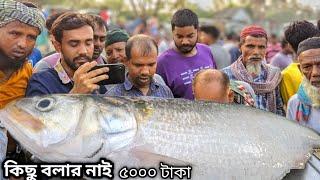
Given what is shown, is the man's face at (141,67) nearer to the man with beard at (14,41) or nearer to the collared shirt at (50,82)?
the collared shirt at (50,82)

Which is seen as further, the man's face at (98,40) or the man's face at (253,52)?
the man's face at (253,52)

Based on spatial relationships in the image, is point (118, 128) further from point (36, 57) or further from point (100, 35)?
point (36, 57)

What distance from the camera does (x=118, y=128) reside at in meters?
2.74

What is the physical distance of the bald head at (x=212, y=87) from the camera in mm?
3514

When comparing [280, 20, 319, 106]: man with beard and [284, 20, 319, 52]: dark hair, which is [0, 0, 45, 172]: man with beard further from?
[284, 20, 319, 52]: dark hair

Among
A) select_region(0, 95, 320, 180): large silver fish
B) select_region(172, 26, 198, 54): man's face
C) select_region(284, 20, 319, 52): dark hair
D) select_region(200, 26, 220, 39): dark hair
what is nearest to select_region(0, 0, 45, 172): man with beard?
select_region(0, 95, 320, 180): large silver fish

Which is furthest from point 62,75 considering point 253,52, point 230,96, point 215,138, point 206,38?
point 206,38

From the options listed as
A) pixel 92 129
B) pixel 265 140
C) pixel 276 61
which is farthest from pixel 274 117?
pixel 276 61

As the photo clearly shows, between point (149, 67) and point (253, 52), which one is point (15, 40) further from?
point (253, 52)

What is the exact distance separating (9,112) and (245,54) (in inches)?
114

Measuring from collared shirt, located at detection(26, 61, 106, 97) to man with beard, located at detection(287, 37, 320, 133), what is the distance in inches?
66.2

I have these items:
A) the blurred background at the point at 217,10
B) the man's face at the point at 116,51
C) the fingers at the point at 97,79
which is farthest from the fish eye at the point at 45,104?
the blurred background at the point at 217,10

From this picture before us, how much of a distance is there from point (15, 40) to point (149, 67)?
960 mm

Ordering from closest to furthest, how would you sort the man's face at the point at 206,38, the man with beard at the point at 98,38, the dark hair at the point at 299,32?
the man with beard at the point at 98,38 < the dark hair at the point at 299,32 < the man's face at the point at 206,38
